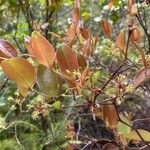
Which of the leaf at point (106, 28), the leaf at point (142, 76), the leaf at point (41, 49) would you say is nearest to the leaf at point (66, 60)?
the leaf at point (41, 49)

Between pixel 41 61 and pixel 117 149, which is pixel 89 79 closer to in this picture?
pixel 41 61

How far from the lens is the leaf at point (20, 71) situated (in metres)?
0.84

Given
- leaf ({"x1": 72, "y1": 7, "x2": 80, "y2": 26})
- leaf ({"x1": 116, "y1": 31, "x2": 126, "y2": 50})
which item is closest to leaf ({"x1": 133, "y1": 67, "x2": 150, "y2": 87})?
leaf ({"x1": 116, "y1": 31, "x2": 126, "y2": 50})

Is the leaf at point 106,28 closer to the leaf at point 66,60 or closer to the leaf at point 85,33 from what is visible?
the leaf at point 85,33

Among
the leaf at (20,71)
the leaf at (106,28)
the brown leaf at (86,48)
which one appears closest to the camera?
the leaf at (20,71)

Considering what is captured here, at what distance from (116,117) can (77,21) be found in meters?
0.24

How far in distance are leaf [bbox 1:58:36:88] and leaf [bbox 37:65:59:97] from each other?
0.04 metres

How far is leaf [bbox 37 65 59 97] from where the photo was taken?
2.96ft

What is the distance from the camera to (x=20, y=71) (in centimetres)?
85

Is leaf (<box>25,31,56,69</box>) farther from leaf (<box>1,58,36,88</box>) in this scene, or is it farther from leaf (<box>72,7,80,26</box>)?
leaf (<box>72,7,80,26</box>)

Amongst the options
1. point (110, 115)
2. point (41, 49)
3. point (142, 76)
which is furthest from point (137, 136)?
point (41, 49)

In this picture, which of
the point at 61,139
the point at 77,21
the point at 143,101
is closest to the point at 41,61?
the point at 77,21

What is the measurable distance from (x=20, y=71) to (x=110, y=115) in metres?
0.27

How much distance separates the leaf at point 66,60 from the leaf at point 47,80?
4 cm
